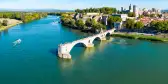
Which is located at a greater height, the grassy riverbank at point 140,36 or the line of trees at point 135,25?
the line of trees at point 135,25

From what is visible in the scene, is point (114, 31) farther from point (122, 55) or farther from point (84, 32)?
point (122, 55)

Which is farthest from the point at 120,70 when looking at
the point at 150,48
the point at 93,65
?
the point at 150,48

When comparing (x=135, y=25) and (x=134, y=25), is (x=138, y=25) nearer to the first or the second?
(x=135, y=25)

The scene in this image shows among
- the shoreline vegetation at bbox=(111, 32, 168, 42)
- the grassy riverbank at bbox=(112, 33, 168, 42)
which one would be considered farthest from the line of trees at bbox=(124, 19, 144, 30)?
the grassy riverbank at bbox=(112, 33, 168, 42)

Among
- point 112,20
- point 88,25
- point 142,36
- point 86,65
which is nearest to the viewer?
point 86,65

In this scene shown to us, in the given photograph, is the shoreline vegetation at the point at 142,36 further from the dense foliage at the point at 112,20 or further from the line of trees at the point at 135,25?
the dense foliage at the point at 112,20

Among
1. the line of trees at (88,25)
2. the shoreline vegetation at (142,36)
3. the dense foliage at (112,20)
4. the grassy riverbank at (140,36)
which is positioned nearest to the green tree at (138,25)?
the shoreline vegetation at (142,36)

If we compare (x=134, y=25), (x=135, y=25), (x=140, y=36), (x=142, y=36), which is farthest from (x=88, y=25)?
(x=142, y=36)

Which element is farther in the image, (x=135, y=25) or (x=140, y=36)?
(x=135, y=25)
